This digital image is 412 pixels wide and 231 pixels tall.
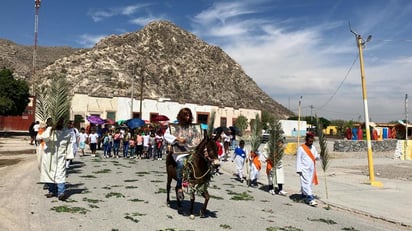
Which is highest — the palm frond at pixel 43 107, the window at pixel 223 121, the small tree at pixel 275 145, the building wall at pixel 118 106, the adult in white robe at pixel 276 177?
the building wall at pixel 118 106

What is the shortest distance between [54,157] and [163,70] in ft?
298

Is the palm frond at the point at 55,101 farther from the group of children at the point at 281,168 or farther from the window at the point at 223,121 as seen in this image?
the window at the point at 223,121

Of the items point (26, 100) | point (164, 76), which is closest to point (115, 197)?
point (26, 100)

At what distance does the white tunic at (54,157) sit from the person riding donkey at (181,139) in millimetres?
2939

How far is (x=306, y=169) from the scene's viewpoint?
35.5 feet

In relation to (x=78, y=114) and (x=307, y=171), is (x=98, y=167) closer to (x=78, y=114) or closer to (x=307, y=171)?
(x=307, y=171)

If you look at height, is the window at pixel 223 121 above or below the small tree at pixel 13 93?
below

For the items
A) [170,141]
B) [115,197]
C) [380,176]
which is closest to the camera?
[170,141]

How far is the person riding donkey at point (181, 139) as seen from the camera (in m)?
8.13

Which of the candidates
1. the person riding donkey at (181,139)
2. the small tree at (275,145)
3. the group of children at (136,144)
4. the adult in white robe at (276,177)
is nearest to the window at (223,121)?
the group of children at (136,144)

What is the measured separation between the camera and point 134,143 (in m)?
22.5

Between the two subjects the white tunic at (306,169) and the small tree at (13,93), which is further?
the small tree at (13,93)

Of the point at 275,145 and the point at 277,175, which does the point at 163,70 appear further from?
the point at 277,175

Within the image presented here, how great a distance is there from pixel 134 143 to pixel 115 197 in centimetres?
1325
